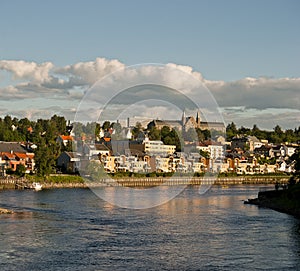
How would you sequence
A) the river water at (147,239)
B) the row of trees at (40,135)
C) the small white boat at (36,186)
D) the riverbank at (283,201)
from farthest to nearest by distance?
the row of trees at (40,135), the small white boat at (36,186), the riverbank at (283,201), the river water at (147,239)

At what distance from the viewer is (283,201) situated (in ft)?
124

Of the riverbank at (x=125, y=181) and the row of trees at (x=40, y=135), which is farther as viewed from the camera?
the row of trees at (x=40, y=135)

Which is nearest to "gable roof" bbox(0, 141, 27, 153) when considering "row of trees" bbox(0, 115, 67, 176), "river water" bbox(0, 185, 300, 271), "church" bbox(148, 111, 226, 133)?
"row of trees" bbox(0, 115, 67, 176)

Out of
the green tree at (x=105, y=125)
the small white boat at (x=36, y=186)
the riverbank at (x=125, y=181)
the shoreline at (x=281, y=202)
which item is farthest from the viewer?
the green tree at (x=105, y=125)

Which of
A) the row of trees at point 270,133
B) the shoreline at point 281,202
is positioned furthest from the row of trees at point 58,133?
the shoreline at point 281,202

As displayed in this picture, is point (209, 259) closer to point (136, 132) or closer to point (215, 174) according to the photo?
point (215, 174)

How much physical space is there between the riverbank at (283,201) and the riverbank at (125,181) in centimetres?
2539

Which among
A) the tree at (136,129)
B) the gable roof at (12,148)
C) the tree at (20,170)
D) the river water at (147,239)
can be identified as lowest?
the river water at (147,239)

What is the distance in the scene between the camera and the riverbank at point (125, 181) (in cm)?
6013

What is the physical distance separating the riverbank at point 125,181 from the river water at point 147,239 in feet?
79.3

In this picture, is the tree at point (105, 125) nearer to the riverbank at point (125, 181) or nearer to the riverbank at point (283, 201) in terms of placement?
the riverbank at point (125, 181)

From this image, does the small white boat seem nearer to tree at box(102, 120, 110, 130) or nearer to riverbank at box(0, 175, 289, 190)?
riverbank at box(0, 175, 289, 190)

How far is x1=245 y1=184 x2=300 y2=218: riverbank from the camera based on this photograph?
34850 millimetres

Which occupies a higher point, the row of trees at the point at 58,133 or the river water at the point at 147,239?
the row of trees at the point at 58,133
